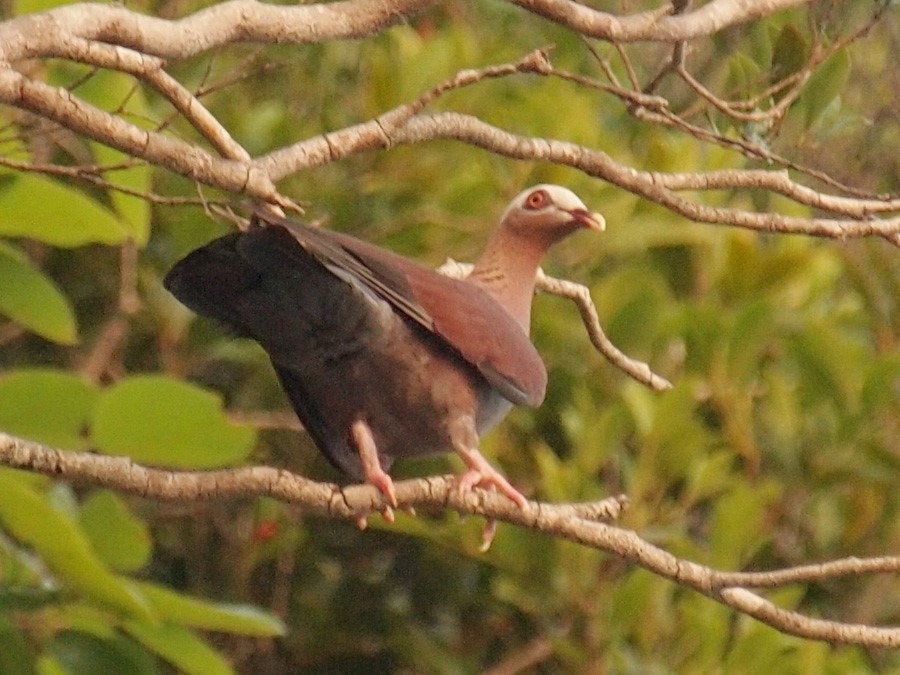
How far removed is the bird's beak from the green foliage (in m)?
0.52

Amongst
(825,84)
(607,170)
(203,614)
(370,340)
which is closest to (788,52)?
(825,84)

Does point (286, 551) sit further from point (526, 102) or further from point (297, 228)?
point (297, 228)

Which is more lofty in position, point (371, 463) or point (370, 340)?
point (370, 340)

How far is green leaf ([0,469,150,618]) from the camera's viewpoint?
300cm

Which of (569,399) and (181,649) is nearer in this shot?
(181,649)

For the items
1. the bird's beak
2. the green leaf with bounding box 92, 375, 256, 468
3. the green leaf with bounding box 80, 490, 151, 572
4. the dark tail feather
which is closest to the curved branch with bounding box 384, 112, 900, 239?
the dark tail feather

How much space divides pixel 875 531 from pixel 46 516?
9.59 feet

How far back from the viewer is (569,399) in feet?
16.0

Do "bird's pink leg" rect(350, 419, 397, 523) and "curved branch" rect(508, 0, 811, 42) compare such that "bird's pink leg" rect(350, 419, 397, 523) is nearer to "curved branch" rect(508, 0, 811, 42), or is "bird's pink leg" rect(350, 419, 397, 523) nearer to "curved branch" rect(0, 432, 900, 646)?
"curved branch" rect(0, 432, 900, 646)

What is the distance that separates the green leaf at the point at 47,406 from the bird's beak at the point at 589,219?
117 cm

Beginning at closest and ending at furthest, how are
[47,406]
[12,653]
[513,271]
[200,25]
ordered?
[200,25] < [12,653] < [47,406] < [513,271]

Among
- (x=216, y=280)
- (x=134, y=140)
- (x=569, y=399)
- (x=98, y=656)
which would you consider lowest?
(x=569, y=399)

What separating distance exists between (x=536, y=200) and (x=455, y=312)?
67cm

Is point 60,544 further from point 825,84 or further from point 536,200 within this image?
point 825,84
